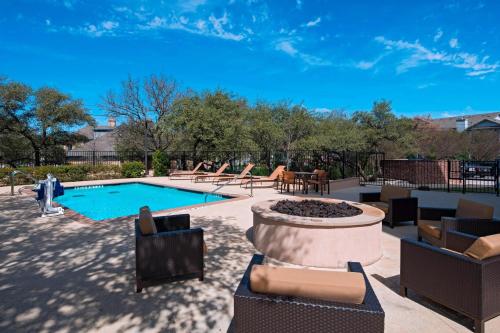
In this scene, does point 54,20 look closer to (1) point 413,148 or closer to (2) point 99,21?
(2) point 99,21

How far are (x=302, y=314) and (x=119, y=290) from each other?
2185 millimetres

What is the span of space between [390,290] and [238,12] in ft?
52.0

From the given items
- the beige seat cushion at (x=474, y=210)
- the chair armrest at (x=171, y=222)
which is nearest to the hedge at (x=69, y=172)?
the chair armrest at (x=171, y=222)

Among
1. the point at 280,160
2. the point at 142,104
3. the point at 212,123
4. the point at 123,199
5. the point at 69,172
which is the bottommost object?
the point at 123,199

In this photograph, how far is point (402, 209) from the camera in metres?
5.68

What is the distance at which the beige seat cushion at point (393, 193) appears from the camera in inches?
232

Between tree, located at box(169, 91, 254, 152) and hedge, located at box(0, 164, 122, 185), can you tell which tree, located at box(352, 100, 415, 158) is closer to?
tree, located at box(169, 91, 254, 152)

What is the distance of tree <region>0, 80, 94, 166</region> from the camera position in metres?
17.0

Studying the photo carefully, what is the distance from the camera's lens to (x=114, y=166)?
17500 mm

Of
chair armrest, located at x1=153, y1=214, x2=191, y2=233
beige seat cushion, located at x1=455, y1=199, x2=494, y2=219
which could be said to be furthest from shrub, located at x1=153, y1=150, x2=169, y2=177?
beige seat cushion, located at x1=455, y1=199, x2=494, y2=219

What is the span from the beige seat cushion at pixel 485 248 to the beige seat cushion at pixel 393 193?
350 centimetres

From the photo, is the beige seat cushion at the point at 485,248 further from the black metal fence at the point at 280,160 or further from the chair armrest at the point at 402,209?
the black metal fence at the point at 280,160

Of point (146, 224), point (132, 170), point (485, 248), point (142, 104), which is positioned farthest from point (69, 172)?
point (485, 248)

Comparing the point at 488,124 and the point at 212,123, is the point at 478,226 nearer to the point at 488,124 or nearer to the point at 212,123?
the point at 212,123
